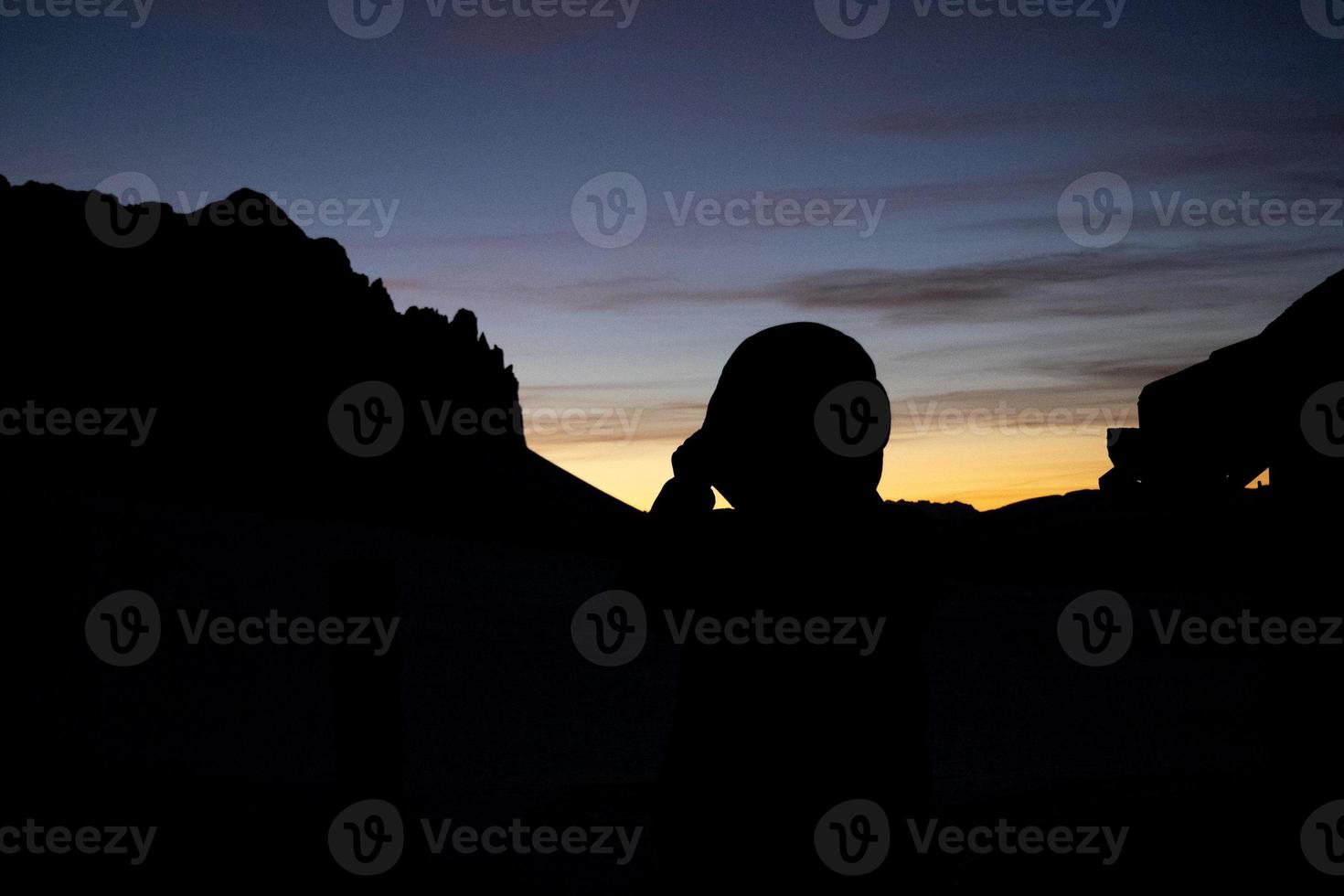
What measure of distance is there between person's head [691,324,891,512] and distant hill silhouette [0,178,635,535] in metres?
20.8

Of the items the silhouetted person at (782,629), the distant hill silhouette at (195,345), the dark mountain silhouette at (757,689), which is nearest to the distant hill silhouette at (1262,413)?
the dark mountain silhouette at (757,689)

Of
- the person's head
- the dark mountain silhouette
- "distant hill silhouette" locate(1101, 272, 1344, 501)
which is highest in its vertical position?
"distant hill silhouette" locate(1101, 272, 1344, 501)

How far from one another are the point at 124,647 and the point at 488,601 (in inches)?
483

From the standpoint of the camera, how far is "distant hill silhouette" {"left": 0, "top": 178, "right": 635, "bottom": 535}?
27.8 meters

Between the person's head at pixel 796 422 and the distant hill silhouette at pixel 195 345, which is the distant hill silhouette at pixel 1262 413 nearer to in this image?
the person's head at pixel 796 422

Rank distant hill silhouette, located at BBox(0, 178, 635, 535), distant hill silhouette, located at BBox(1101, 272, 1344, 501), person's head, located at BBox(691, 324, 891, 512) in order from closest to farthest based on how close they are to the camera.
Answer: person's head, located at BBox(691, 324, 891, 512) < distant hill silhouette, located at BBox(1101, 272, 1344, 501) < distant hill silhouette, located at BBox(0, 178, 635, 535)

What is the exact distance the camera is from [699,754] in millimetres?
1780

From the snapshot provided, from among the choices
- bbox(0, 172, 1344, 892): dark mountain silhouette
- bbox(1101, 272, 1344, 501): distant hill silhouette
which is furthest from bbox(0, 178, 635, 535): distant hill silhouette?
bbox(1101, 272, 1344, 501): distant hill silhouette

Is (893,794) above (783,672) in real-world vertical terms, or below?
below

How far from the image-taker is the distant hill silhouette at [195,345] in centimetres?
2775

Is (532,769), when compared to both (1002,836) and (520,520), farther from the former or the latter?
(520,520)

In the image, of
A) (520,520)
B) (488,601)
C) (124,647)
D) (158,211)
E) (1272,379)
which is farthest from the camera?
(158,211)

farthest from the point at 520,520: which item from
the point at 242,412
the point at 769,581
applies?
the point at 242,412

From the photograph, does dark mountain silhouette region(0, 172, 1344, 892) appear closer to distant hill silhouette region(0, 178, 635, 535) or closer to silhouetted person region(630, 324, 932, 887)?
silhouetted person region(630, 324, 932, 887)
